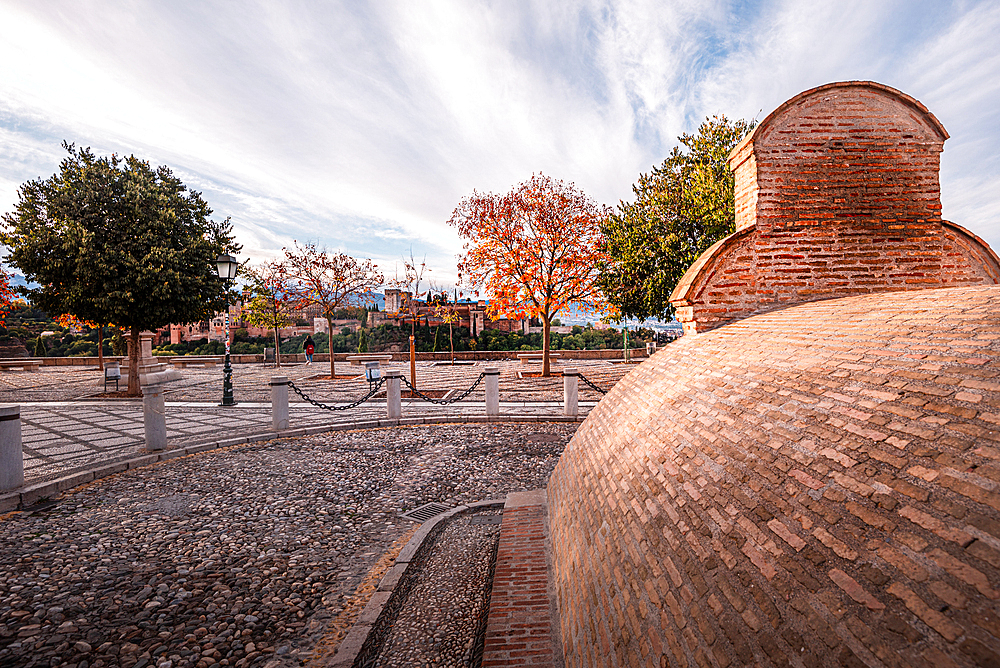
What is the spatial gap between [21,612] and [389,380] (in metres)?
7.56

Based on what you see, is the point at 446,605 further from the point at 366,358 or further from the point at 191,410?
the point at 366,358

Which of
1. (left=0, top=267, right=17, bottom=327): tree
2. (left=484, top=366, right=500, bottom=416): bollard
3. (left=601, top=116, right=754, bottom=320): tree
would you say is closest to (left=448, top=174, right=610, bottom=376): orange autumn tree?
(left=601, top=116, right=754, bottom=320): tree

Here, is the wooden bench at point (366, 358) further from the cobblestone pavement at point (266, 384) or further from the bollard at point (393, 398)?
the bollard at point (393, 398)

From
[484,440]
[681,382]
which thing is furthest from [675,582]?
[484,440]

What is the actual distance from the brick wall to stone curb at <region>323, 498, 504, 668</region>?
3.63 meters

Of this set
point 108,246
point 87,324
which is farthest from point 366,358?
point 108,246

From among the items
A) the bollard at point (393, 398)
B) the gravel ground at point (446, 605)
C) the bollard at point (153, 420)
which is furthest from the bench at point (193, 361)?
the gravel ground at point (446, 605)

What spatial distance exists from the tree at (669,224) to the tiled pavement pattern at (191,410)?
3735mm

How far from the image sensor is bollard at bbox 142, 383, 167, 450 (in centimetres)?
816

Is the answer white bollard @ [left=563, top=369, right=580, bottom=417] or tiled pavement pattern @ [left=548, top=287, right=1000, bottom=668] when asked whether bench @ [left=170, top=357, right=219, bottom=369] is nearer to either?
white bollard @ [left=563, top=369, right=580, bottom=417]

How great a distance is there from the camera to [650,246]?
52.8 ft

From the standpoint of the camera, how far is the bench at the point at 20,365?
1072 inches

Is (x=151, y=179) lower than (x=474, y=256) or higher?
higher

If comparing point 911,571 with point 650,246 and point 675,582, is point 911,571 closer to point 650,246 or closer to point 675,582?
point 675,582
